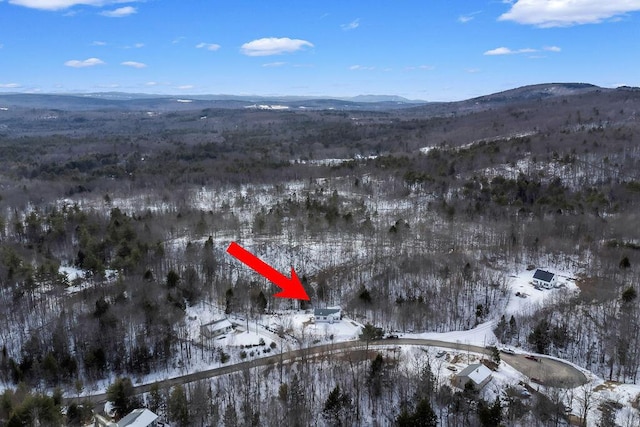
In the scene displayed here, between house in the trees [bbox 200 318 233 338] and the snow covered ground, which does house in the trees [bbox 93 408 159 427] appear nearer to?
house in the trees [bbox 200 318 233 338]

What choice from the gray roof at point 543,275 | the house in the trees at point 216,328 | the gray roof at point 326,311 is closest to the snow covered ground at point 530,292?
the gray roof at point 543,275

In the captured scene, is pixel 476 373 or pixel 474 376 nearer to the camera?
pixel 474 376

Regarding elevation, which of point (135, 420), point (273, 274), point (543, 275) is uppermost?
point (543, 275)

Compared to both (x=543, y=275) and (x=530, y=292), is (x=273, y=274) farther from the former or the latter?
(x=543, y=275)

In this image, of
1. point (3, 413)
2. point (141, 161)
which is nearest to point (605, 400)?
point (3, 413)

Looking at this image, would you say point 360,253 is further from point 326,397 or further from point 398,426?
point 398,426

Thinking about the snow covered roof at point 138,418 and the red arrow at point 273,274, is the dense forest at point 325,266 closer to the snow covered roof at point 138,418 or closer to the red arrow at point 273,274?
the red arrow at point 273,274

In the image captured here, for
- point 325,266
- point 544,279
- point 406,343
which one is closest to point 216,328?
point 406,343

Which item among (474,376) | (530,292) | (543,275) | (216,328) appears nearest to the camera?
(474,376)
